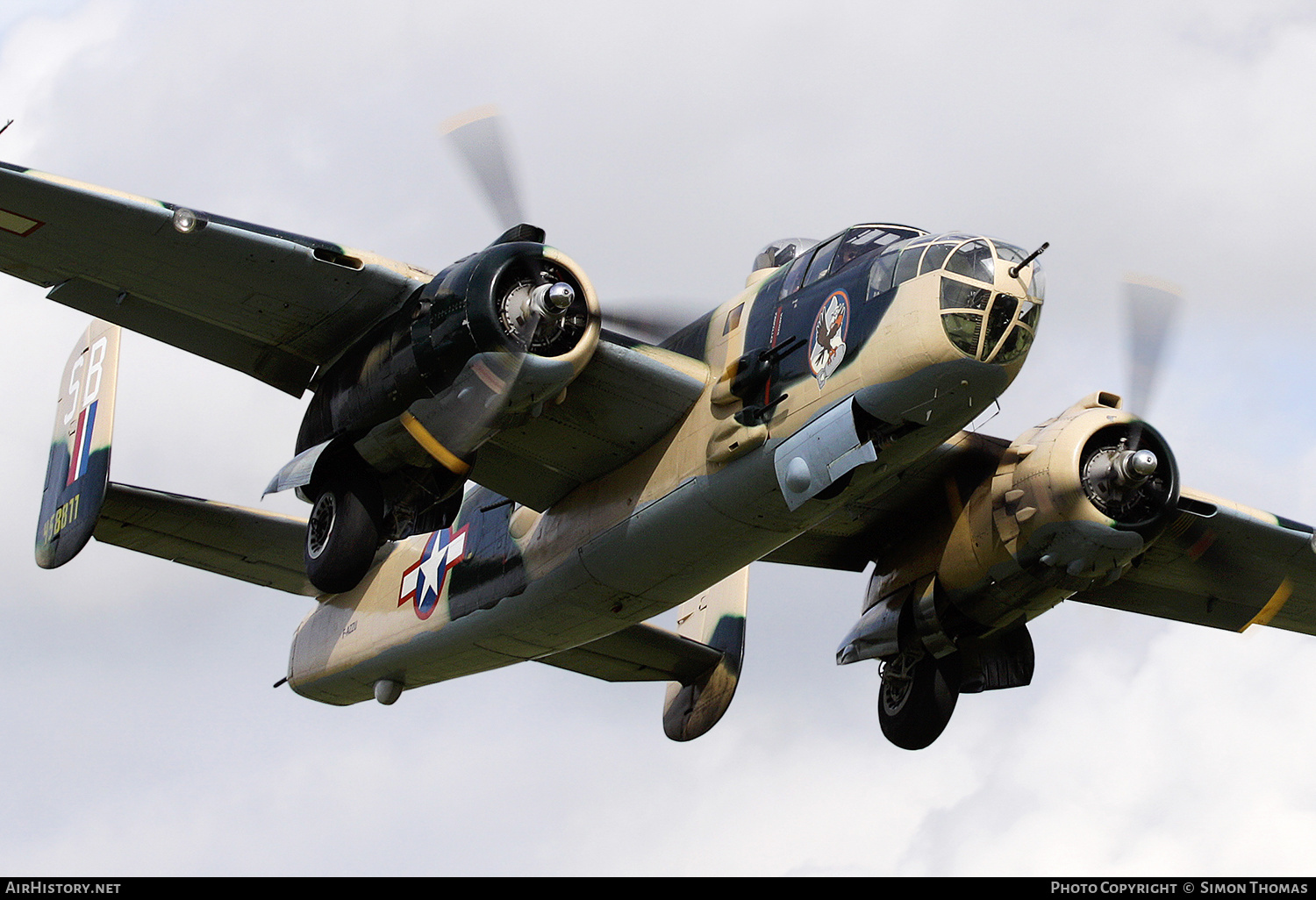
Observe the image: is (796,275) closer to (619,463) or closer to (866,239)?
(866,239)

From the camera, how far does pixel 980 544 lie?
14406 millimetres

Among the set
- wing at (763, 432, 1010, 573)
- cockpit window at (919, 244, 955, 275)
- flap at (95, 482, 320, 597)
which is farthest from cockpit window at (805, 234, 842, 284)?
flap at (95, 482, 320, 597)

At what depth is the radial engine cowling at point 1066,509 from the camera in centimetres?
1319

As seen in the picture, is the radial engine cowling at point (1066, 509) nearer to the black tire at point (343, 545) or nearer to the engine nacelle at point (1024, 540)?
the engine nacelle at point (1024, 540)

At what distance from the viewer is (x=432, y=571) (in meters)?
15.0

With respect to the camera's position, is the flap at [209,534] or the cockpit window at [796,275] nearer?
the cockpit window at [796,275]

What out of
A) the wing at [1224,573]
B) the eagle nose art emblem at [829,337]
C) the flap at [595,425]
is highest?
the eagle nose art emblem at [829,337]

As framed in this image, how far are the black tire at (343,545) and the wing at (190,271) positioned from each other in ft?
4.80

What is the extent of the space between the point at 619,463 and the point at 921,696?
4.77 meters

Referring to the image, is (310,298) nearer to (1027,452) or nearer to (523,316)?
(523,316)

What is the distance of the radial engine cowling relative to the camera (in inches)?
519

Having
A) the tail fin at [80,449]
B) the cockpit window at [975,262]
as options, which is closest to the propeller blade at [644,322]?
the cockpit window at [975,262]

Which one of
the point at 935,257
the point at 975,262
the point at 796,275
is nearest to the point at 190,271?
the point at 796,275

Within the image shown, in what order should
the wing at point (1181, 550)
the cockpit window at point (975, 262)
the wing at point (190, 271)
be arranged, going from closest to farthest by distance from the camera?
the cockpit window at point (975, 262), the wing at point (190, 271), the wing at point (1181, 550)
